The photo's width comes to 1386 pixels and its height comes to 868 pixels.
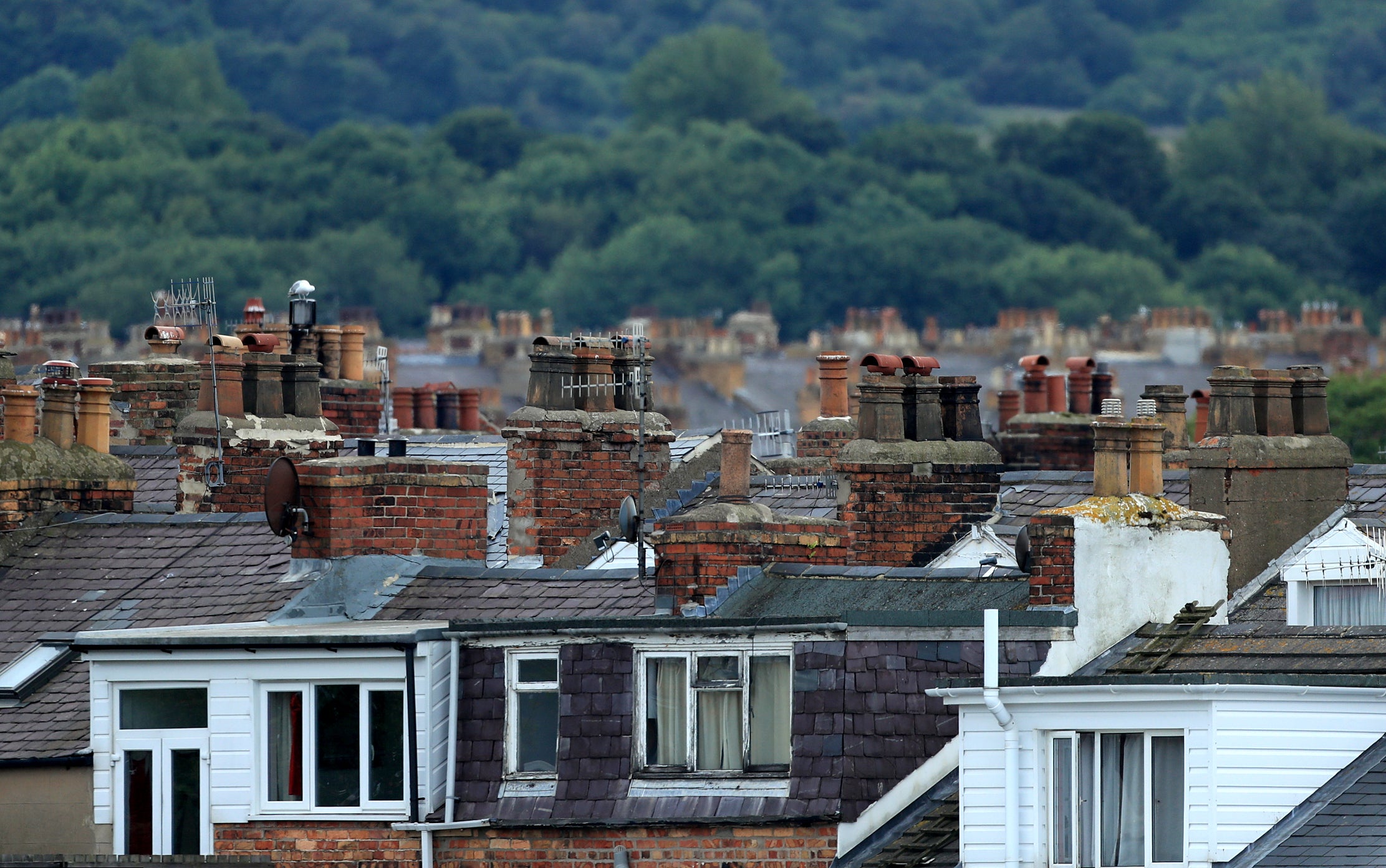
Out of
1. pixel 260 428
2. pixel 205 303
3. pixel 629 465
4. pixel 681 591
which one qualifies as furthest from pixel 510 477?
pixel 205 303

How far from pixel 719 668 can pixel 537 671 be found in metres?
1.37

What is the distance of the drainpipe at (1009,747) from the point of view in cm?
1962

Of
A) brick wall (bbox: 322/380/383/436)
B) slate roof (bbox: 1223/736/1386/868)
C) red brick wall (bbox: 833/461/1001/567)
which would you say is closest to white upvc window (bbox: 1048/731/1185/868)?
slate roof (bbox: 1223/736/1386/868)

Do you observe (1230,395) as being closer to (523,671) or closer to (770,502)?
(770,502)

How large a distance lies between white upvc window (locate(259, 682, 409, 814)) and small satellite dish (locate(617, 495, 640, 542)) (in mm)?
3454

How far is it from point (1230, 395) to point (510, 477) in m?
6.36

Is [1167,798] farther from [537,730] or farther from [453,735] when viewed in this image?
[453,735]

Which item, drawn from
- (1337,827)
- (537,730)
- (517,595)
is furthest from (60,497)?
(1337,827)

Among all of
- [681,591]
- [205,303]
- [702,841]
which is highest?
[205,303]

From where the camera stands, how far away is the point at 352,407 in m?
43.1

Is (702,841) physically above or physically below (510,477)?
below

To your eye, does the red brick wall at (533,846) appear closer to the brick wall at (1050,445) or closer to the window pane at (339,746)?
the window pane at (339,746)

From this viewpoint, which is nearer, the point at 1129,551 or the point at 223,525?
the point at 1129,551

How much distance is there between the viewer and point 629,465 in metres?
29.7
